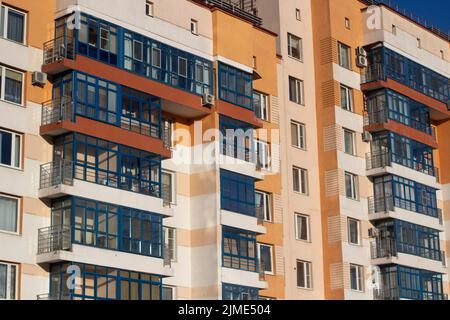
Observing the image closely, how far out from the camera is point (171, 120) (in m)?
40.2

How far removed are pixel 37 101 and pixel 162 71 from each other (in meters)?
6.23

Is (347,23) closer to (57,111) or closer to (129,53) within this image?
(129,53)

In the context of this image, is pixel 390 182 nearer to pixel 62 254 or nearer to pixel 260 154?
pixel 260 154

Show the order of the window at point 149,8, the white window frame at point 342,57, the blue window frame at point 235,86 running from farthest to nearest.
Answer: the white window frame at point 342,57 < the blue window frame at point 235,86 < the window at point 149,8

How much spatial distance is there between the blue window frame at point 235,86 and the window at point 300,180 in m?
5.27

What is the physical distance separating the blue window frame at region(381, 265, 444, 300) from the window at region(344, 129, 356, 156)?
6.08 m

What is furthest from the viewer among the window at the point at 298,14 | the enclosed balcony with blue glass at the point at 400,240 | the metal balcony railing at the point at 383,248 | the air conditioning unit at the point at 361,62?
the air conditioning unit at the point at 361,62

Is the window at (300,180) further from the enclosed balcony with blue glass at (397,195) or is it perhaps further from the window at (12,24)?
the window at (12,24)

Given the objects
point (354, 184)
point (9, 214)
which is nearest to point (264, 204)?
point (354, 184)

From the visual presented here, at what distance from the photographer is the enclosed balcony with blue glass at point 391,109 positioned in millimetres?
48688

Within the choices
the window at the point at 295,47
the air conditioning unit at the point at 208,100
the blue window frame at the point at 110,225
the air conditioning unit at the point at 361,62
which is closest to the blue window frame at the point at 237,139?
the air conditioning unit at the point at 208,100

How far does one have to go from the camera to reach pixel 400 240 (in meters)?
47.5

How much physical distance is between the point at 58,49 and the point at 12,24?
1.86 meters
